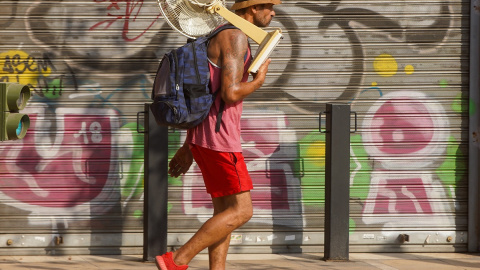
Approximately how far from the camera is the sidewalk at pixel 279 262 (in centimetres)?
757

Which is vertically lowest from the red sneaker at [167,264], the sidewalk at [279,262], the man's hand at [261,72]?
the sidewalk at [279,262]

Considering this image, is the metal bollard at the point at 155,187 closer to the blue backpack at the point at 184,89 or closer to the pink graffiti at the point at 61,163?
the pink graffiti at the point at 61,163

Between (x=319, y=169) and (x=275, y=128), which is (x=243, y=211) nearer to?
(x=275, y=128)

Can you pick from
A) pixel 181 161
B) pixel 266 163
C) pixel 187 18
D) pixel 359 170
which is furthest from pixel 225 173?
pixel 359 170

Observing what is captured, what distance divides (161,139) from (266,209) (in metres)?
1.34

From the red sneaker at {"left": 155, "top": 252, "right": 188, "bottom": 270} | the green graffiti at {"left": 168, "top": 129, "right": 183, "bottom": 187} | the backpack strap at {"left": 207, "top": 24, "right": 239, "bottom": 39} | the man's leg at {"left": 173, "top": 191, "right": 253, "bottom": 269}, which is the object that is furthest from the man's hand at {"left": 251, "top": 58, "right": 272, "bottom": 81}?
the green graffiti at {"left": 168, "top": 129, "right": 183, "bottom": 187}

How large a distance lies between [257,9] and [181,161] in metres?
1.18

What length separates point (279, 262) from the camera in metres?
7.88

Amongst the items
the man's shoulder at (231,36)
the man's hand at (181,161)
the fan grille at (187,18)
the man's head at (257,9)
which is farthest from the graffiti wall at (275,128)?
the man's shoulder at (231,36)

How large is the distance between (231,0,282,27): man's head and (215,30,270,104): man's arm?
0.26 metres

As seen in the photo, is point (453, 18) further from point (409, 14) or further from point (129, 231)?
point (129, 231)

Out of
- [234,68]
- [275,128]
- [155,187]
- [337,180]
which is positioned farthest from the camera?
[275,128]

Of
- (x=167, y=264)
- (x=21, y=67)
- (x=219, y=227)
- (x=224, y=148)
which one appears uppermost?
(x=21, y=67)

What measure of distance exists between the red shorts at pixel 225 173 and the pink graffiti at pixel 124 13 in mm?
2707
